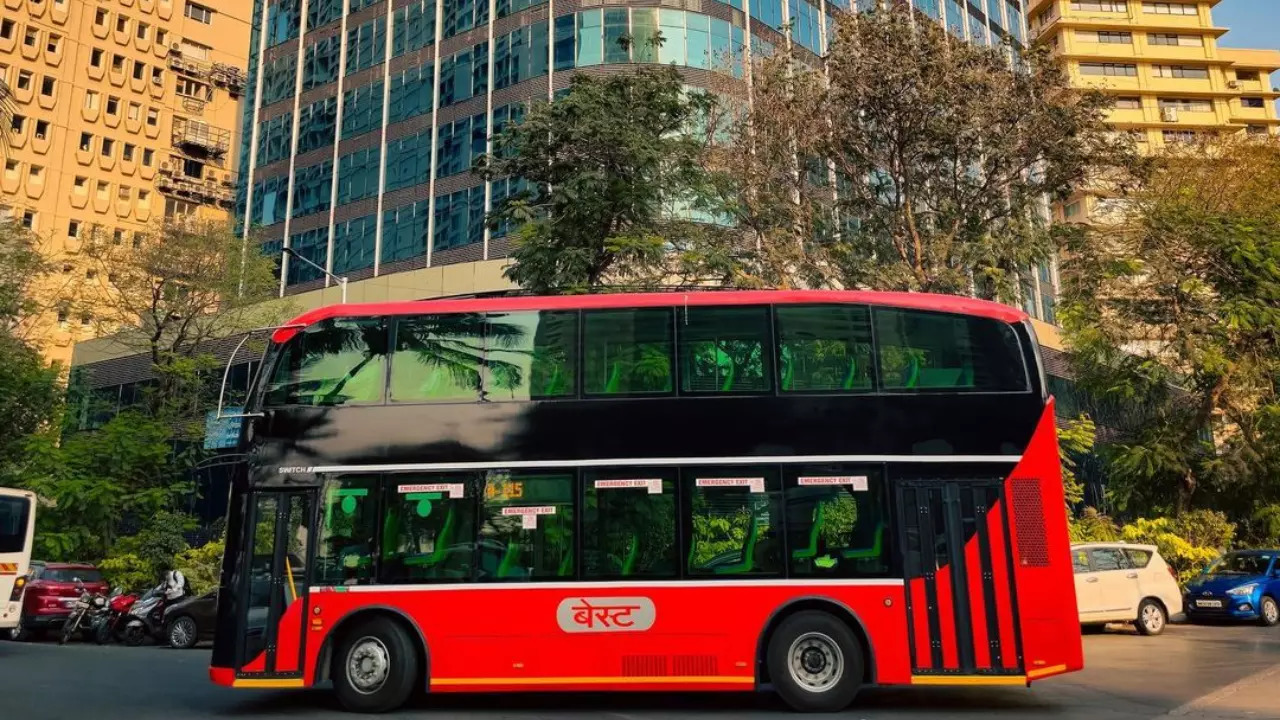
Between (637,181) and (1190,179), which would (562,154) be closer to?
(637,181)

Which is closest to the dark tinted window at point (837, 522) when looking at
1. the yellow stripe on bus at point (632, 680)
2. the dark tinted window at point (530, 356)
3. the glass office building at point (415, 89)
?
the yellow stripe on bus at point (632, 680)

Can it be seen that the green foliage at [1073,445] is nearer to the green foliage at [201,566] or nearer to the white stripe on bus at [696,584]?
the white stripe on bus at [696,584]

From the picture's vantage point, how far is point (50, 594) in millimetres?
20000

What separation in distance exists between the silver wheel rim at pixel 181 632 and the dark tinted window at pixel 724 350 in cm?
1347

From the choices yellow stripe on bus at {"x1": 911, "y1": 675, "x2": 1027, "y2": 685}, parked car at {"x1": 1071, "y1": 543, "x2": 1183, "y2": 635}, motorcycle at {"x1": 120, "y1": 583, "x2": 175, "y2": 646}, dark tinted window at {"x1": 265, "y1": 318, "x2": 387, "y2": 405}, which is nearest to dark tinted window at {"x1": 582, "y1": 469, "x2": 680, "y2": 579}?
dark tinted window at {"x1": 265, "y1": 318, "x2": 387, "y2": 405}

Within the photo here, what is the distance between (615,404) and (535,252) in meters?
11.0

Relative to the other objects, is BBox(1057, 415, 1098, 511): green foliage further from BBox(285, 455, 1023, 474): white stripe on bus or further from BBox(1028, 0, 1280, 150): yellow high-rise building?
BBox(1028, 0, 1280, 150): yellow high-rise building

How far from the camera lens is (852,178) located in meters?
20.0

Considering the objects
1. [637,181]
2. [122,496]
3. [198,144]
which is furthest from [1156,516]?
[198,144]

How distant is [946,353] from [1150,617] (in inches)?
414

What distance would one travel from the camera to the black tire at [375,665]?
29.7 ft

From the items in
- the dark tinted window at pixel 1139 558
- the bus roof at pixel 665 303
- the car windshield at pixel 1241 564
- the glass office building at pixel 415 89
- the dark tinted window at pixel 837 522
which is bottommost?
the car windshield at pixel 1241 564

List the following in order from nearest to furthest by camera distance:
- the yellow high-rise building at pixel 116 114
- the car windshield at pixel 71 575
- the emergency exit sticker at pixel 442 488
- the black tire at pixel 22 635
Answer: the emergency exit sticker at pixel 442 488, the black tire at pixel 22 635, the car windshield at pixel 71 575, the yellow high-rise building at pixel 116 114

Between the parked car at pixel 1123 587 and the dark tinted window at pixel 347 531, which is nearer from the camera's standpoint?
the dark tinted window at pixel 347 531
